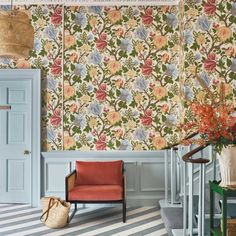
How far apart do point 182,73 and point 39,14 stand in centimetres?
256

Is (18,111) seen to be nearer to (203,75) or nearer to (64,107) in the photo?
(64,107)

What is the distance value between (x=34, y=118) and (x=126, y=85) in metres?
1.60

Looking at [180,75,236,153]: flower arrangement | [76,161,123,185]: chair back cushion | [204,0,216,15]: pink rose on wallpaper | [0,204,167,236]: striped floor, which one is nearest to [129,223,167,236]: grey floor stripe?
[0,204,167,236]: striped floor

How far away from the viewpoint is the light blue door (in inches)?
244

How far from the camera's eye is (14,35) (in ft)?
11.1

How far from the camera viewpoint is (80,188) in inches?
210

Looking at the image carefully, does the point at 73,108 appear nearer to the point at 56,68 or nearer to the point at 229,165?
the point at 56,68

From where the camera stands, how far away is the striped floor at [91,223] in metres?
4.68

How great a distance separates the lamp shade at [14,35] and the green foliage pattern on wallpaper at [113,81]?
8.86 feet

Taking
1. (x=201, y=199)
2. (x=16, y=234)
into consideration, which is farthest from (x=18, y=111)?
(x=201, y=199)

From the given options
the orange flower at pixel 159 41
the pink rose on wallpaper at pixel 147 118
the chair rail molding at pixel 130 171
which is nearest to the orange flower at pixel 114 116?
the pink rose on wallpaper at pixel 147 118

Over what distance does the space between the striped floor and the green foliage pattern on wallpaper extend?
3.47 feet

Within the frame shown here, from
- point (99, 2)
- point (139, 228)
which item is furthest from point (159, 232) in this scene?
point (99, 2)

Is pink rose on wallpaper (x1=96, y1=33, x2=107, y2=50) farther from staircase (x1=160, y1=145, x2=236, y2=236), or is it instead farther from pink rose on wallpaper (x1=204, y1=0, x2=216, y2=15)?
staircase (x1=160, y1=145, x2=236, y2=236)
